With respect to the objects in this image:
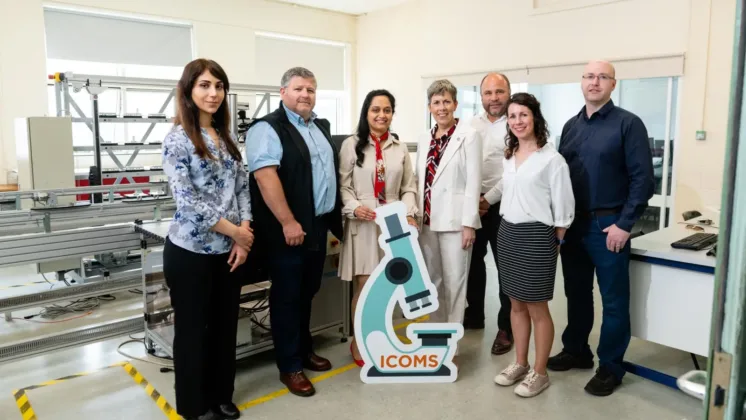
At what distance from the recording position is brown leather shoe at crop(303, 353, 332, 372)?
2.94 meters

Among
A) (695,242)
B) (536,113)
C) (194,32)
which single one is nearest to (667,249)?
(695,242)

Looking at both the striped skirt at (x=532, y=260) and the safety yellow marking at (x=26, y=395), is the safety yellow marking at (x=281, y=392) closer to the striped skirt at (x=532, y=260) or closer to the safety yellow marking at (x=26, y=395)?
the safety yellow marking at (x=26, y=395)

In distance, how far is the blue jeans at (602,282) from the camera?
8.40 feet

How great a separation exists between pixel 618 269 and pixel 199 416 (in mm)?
2023

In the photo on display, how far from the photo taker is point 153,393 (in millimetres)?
2695

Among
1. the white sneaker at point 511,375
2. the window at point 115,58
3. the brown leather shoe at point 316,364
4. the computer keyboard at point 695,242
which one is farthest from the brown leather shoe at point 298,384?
the window at point 115,58

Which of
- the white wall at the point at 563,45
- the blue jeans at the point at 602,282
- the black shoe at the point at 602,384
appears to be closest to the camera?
the blue jeans at the point at 602,282

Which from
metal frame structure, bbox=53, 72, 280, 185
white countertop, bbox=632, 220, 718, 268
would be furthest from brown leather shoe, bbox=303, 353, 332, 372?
metal frame structure, bbox=53, 72, 280, 185

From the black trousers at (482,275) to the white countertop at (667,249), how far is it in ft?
2.43

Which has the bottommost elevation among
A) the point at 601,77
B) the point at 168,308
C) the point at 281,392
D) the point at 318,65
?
the point at 281,392

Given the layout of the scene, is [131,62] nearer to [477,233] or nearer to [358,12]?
[358,12]

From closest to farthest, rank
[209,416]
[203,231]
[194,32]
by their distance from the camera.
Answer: [203,231]
[209,416]
[194,32]

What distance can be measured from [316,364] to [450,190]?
1.20m

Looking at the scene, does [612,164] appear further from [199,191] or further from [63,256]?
[63,256]
